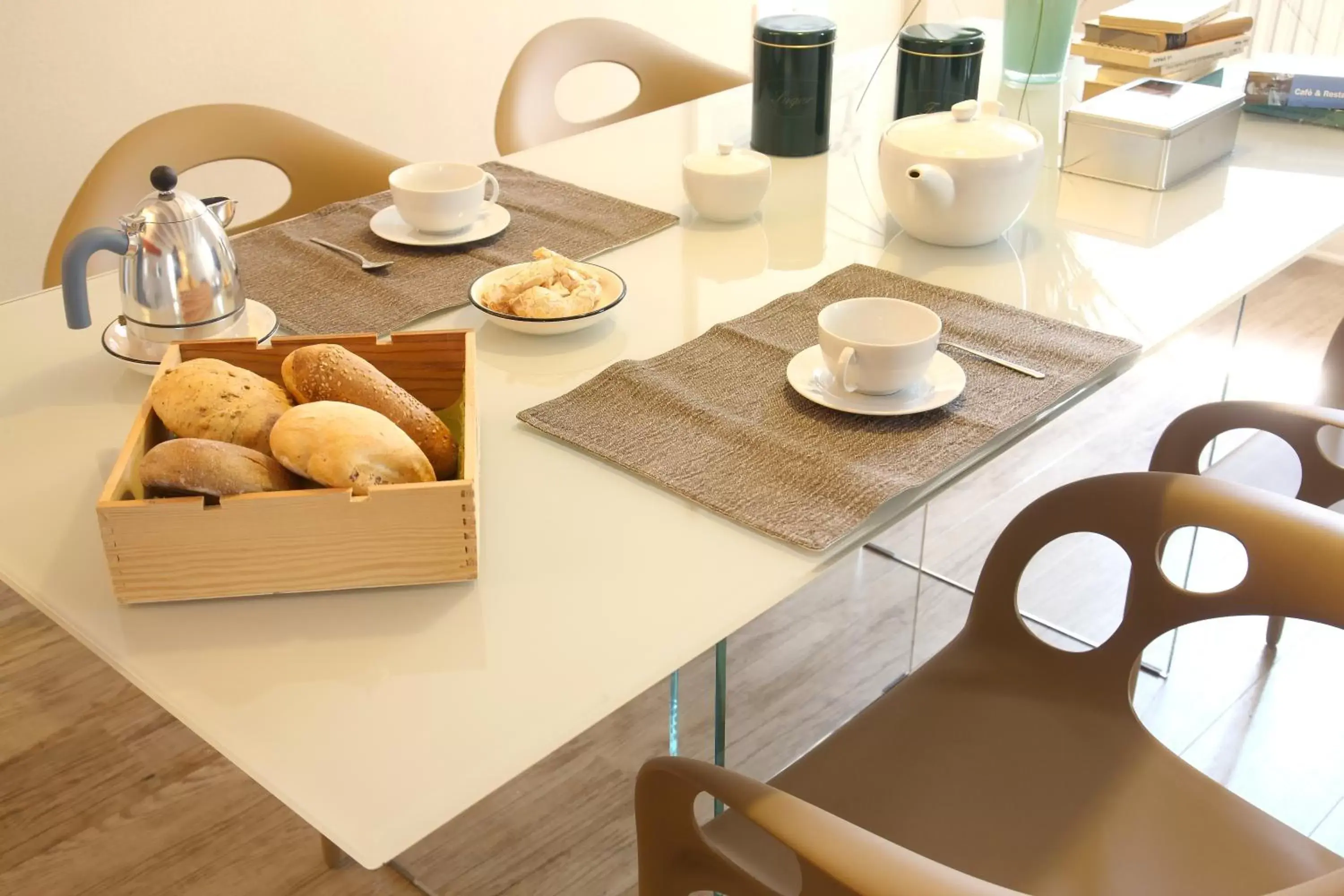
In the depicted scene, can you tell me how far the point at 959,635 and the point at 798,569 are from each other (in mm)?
375

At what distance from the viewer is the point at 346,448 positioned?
0.83 meters

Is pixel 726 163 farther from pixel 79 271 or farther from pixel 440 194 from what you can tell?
pixel 79 271

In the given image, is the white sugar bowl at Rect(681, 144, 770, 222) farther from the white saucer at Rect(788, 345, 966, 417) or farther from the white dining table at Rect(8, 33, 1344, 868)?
the white saucer at Rect(788, 345, 966, 417)

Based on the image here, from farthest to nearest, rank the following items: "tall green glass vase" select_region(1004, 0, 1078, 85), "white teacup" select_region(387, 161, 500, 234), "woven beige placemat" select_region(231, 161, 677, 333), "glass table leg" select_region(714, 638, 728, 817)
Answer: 1. "tall green glass vase" select_region(1004, 0, 1078, 85)
2. "white teacup" select_region(387, 161, 500, 234)
3. "woven beige placemat" select_region(231, 161, 677, 333)
4. "glass table leg" select_region(714, 638, 728, 817)

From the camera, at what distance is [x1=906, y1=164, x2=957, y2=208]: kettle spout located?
1.32m

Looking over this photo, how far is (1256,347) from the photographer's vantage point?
2787mm

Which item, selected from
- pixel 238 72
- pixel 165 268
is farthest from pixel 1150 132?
pixel 238 72

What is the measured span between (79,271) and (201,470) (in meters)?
0.35

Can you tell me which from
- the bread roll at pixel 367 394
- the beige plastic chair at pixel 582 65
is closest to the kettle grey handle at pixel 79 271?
the bread roll at pixel 367 394

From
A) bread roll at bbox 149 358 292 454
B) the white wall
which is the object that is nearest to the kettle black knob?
bread roll at bbox 149 358 292 454

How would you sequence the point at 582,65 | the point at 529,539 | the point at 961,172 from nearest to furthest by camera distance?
the point at 529,539 → the point at 961,172 → the point at 582,65

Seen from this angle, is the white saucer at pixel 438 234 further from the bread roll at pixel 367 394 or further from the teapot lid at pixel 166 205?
the bread roll at pixel 367 394

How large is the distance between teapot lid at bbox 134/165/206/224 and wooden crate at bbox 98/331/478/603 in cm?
30

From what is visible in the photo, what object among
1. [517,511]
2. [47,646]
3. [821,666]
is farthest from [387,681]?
[47,646]
